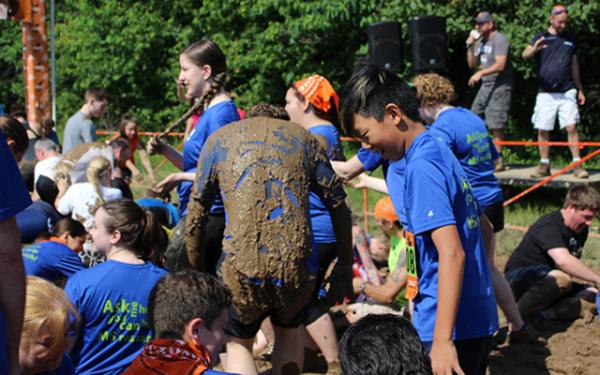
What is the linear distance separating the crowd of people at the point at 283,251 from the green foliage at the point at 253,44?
899 cm

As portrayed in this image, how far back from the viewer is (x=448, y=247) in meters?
2.68

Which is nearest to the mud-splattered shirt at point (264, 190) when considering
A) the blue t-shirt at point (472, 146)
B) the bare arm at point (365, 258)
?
the blue t-shirt at point (472, 146)

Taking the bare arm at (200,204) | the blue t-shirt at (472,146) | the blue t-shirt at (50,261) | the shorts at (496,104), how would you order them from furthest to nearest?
the shorts at (496,104) < the blue t-shirt at (472,146) < the blue t-shirt at (50,261) < the bare arm at (200,204)

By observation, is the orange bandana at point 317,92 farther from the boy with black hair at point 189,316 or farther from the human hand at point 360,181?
the boy with black hair at point 189,316

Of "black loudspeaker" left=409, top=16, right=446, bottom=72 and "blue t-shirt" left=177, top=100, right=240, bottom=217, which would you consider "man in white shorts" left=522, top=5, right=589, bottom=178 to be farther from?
"blue t-shirt" left=177, top=100, right=240, bottom=217

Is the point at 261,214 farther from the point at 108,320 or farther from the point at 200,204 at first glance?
the point at 108,320

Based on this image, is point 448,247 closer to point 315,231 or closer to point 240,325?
point 240,325

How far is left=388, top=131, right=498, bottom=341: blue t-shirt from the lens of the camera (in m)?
2.74

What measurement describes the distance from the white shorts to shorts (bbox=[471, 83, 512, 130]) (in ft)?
1.69

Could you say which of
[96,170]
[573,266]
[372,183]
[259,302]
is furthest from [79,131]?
[259,302]

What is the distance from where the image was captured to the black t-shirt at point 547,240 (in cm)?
589

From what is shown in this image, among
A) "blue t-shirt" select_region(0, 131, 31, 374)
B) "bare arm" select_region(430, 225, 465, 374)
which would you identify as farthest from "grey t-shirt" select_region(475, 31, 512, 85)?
"blue t-shirt" select_region(0, 131, 31, 374)

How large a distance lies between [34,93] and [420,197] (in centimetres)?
1163

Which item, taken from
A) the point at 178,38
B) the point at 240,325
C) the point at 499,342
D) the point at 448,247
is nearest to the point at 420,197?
the point at 448,247
